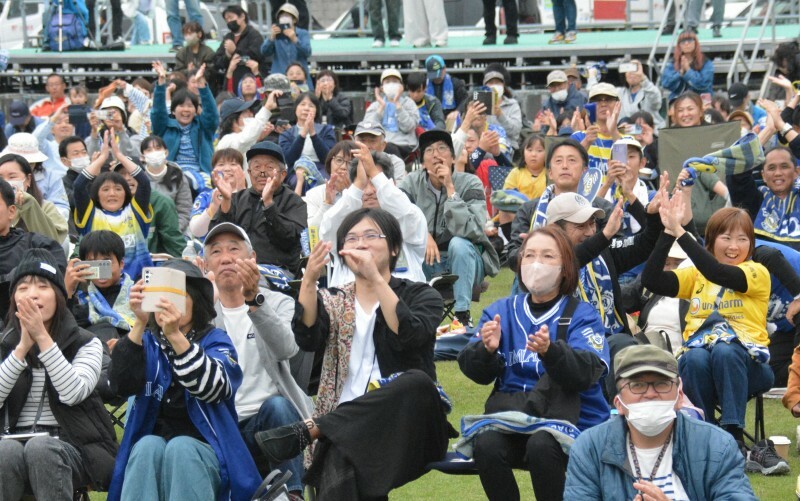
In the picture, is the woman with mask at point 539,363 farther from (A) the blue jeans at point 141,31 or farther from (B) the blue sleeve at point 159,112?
(A) the blue jeans at point 141,31

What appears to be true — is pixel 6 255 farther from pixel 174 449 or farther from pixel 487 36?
pixel 487 36

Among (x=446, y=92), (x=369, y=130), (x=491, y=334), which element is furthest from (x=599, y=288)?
(x=446, y=92)

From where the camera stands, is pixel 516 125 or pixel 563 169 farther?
pixel 516 125

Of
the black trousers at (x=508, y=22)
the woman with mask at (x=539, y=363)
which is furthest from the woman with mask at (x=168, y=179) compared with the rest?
the black trousers at (x=508, y=22)

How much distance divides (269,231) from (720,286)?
3.43 metres

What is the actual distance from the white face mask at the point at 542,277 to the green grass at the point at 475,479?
4.41 ft

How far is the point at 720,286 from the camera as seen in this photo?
7.20m

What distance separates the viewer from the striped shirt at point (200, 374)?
5.48 metres

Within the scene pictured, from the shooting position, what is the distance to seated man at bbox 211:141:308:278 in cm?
936

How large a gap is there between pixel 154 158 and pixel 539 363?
6.46 metres

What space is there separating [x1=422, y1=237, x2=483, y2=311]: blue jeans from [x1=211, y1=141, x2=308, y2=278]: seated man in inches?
42.0

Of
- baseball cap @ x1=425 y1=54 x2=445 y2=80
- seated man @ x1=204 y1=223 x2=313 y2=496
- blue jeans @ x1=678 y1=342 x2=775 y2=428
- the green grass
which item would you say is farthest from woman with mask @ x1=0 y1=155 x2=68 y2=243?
baseball cap @ x1=425 y1=54 x2=445 y2=80

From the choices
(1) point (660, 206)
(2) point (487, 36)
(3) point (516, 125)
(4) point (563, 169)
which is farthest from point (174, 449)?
(2) point (487, 36)

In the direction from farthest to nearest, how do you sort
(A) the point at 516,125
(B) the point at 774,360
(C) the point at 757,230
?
(A) the point at 516,125 < (C) the point at 757,230 < (B) the point at 774,360
